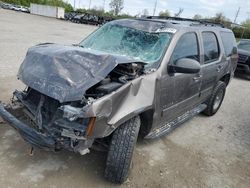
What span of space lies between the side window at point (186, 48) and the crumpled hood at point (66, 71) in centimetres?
98

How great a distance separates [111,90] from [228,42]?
399 centimetres

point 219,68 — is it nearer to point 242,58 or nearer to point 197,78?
point 197,78

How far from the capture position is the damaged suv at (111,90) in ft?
8.66

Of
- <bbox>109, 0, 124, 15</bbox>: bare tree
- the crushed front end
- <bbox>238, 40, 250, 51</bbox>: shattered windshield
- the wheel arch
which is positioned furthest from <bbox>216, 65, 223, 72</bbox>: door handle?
<bbox>109, 0, 124, 15</bbox>: bare tree

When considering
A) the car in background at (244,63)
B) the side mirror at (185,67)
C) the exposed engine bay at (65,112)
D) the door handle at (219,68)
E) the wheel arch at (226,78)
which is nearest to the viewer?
the exposed engine bay at (65,112)

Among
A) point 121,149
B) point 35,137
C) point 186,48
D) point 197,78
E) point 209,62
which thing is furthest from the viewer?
point 209,62

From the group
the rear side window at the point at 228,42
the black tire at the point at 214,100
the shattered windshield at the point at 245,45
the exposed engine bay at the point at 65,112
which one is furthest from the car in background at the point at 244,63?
the exposed engine bay at the point at 65,112

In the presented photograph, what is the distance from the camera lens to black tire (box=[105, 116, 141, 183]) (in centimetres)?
A: 297

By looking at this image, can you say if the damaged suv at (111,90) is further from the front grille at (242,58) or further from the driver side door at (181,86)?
the front grille at (242,58)

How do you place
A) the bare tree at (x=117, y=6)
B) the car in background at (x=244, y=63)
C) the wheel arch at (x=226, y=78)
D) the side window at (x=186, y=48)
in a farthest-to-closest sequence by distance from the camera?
the bare tree at (x=117, y=6), the car in background at (x=244, y=63), the wheel arch at (x=226, y=78), the side window at (x=186, y=48)

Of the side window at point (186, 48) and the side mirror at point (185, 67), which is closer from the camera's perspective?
the side mirror at point (185, 67)

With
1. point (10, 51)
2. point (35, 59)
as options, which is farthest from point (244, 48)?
point (35, 59)

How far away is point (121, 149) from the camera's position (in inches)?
117

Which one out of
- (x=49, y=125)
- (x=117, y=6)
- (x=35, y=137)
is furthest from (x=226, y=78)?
(x=117, y=6)
